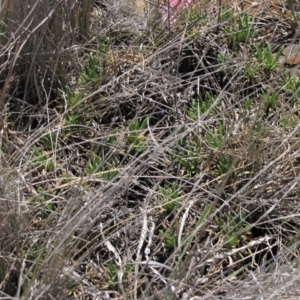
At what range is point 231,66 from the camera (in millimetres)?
2369

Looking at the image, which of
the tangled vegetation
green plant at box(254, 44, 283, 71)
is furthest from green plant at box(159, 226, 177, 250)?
green plant at box(254, 44, 283, 71)

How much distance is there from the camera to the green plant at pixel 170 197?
2.04 metres

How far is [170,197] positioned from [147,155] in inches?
7.4

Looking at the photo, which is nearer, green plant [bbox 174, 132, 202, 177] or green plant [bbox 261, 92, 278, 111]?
green plant [bbox 174, 132, 202, 177]

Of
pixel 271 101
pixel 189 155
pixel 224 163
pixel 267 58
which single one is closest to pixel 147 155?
pixel 189 155

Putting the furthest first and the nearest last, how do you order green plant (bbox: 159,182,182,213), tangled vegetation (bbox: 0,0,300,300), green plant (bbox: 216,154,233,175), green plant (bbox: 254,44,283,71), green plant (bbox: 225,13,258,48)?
green plant (bbox: 225,13,258,48)
green plant (bbox: 254,44,283,71)
green plant (bbox: 216,154,233,175)
green plant (bbox: 159,182,182,213)
tangled vegetation (bbox: 0,0,300,300)

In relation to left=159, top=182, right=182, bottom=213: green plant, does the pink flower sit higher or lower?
higher

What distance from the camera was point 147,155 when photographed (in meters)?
2.19

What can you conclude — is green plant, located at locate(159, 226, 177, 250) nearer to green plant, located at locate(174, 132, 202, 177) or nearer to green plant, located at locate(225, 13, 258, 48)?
green plant, located at locate(174, 132, 202, 177)

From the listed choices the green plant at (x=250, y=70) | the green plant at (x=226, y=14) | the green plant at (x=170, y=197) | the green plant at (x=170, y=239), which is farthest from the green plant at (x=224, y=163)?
the green plant at (x=226, y=14)

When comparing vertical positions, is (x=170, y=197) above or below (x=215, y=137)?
Result: below

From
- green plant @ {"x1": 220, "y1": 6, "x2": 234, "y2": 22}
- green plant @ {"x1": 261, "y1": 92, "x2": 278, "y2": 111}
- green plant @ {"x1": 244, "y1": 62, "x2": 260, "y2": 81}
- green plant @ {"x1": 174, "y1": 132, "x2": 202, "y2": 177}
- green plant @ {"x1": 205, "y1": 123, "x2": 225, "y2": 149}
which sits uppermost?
green plant @ {"x1": 220, "y1": 6, "x2": 234, "y2": 22}

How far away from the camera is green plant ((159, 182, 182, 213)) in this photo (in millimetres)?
2035

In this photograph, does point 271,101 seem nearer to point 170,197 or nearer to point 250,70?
point 250,70
